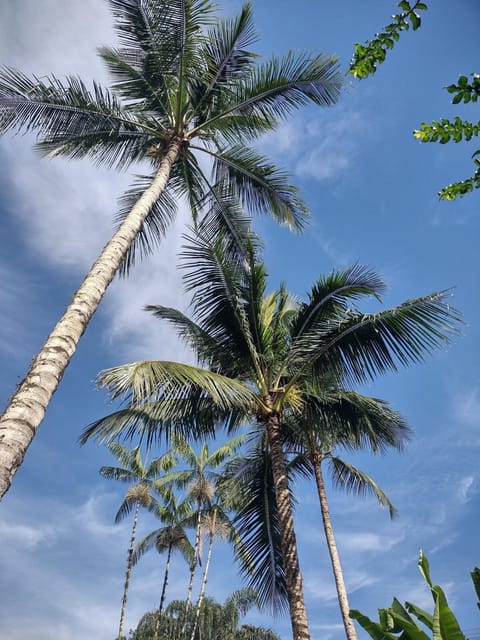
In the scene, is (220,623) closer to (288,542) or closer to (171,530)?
(171,530)

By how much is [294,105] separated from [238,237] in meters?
2.92

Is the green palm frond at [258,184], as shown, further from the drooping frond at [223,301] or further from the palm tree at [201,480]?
the palm tree at [201,480]

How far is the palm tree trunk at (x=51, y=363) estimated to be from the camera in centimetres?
332

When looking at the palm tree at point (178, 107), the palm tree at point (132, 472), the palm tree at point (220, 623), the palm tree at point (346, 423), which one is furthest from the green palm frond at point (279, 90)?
the palm tree at point (220, 623)

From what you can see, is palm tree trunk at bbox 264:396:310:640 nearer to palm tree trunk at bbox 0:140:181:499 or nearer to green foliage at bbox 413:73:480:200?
palm tree trunk at bbox 0:140:181:499

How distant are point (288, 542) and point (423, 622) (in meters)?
4.52

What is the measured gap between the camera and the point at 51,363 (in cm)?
410

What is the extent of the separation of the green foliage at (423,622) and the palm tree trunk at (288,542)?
4.13m

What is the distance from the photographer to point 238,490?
35.5 ft

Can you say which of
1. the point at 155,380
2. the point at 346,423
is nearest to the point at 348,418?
the point at 346,423

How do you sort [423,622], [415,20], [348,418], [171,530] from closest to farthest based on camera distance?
[415,20], [423,622], [348,418], [171,530]

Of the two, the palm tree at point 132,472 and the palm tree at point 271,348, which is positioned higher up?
the palm tree at point 132,472

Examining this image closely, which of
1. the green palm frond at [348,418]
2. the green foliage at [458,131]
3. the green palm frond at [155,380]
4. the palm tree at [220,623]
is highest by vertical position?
the palm tree at [220,623]

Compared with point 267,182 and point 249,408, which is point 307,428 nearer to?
point 249,408
